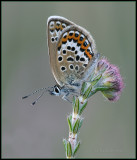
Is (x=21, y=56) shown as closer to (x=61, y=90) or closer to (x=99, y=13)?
(x=99, y=13)

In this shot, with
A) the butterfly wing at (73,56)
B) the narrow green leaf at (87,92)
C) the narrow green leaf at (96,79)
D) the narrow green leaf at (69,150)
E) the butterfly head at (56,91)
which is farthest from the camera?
the butterfly wing at (73,56)

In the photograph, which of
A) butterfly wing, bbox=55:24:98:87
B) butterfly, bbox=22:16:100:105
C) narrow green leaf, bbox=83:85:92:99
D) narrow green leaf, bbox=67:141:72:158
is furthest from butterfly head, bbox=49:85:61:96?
narrow green leaf, bbox=67:141:72:158

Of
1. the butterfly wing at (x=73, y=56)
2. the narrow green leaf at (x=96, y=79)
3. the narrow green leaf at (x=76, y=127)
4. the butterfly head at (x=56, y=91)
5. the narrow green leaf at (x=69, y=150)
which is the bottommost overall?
the narrow green leaf at (x=69, y=150)

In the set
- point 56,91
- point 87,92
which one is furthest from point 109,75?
point 56,91

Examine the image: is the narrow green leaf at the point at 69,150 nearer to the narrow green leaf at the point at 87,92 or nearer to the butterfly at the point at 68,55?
the narrow green leaf at the point at 87,92

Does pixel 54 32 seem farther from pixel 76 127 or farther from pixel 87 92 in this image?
pixel 76 127

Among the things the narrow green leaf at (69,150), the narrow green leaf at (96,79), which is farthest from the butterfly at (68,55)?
the narrow green leaf at (69,150)

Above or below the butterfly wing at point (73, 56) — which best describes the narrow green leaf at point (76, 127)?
below

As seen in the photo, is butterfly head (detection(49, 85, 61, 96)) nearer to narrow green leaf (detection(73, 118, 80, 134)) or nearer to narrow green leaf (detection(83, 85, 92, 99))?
narrow green leaf (detection(83, 85, 92, 99))
